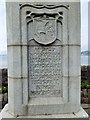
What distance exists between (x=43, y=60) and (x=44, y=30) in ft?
1.80

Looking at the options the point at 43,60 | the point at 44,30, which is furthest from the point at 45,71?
the point at 44,30

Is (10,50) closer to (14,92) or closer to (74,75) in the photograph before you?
(14,92)

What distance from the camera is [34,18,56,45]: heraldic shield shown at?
3328mm

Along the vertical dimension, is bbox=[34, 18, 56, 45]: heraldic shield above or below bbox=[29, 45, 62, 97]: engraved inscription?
above

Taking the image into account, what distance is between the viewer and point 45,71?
3.43m

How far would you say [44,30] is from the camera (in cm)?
334

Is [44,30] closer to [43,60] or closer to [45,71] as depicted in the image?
[43,60]

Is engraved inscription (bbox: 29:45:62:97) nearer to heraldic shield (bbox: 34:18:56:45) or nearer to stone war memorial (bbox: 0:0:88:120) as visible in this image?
stone war memorial (bbox: 0:0:88:120)

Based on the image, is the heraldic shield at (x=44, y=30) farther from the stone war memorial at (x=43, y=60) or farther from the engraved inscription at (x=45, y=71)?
the engraved inscription at (x=45, y=71)

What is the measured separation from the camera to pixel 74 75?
3.40m

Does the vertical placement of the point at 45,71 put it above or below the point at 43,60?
below

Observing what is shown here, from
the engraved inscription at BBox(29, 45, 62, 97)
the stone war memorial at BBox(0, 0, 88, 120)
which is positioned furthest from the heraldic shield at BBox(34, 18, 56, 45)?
the engraved inscription at BBox(29, 45, 62, 97)

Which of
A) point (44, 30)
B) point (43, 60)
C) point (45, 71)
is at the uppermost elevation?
point (44, 30)

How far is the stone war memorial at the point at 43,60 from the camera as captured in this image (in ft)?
10.8
